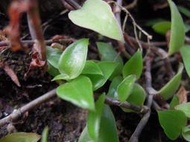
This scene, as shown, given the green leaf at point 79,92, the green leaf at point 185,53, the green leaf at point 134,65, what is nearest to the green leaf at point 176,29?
the green leaf at point 185,53

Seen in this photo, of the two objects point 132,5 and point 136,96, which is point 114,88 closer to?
point 136,96

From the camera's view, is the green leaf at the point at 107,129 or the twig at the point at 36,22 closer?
the twig at the point at 36,22

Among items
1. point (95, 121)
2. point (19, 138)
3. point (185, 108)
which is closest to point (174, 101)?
point (185, 108)

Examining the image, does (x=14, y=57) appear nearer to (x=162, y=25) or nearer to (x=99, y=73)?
(x=99, y=73)

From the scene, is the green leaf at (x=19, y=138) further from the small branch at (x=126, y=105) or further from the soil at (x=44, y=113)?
the small branch at (x=126, y=105)

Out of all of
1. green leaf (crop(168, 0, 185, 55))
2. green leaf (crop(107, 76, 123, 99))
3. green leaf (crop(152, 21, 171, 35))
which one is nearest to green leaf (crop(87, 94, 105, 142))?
green leaf (crop(107, 76, 123, 99))

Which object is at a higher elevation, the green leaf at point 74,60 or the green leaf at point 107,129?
the green leaf at point 74,60
